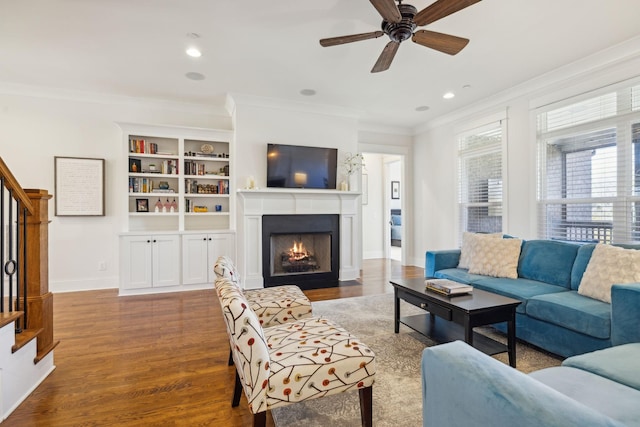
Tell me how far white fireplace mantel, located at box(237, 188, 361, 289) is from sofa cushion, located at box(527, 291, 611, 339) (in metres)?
2.90

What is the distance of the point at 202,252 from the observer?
15.4ft

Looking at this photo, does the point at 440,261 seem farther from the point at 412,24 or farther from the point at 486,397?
the point at 486,397

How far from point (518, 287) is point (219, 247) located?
3804mm

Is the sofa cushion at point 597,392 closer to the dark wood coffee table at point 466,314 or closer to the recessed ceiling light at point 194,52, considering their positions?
the dark wood coffee table at point 466,314

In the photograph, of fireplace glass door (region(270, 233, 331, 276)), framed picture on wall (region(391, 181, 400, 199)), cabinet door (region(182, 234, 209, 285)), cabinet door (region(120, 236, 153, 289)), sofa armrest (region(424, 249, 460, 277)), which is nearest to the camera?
sofa armrest (region(424, 249, 460, 277))

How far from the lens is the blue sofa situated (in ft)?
6.32

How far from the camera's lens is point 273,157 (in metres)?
4.79

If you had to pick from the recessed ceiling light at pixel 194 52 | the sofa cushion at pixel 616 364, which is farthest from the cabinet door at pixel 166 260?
the sofa cushion at pixel 616 364

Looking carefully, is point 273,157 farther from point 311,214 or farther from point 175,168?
point 175,168

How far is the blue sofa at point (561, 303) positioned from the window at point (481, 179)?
1.73m

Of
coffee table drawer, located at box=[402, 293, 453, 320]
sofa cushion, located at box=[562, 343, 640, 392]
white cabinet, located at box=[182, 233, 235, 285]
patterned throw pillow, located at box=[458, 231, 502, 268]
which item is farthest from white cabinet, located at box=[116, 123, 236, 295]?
sofa cushion, located at box=[562, 343, 640, 392]

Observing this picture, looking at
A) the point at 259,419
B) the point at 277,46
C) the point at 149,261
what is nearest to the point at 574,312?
the point at 259,419

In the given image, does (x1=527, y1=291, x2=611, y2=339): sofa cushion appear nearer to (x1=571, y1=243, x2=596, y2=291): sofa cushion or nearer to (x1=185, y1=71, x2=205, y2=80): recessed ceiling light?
(x1=571, y1=243, x2=596, y2=291): sofa cushion

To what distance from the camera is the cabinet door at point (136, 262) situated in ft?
14.2
